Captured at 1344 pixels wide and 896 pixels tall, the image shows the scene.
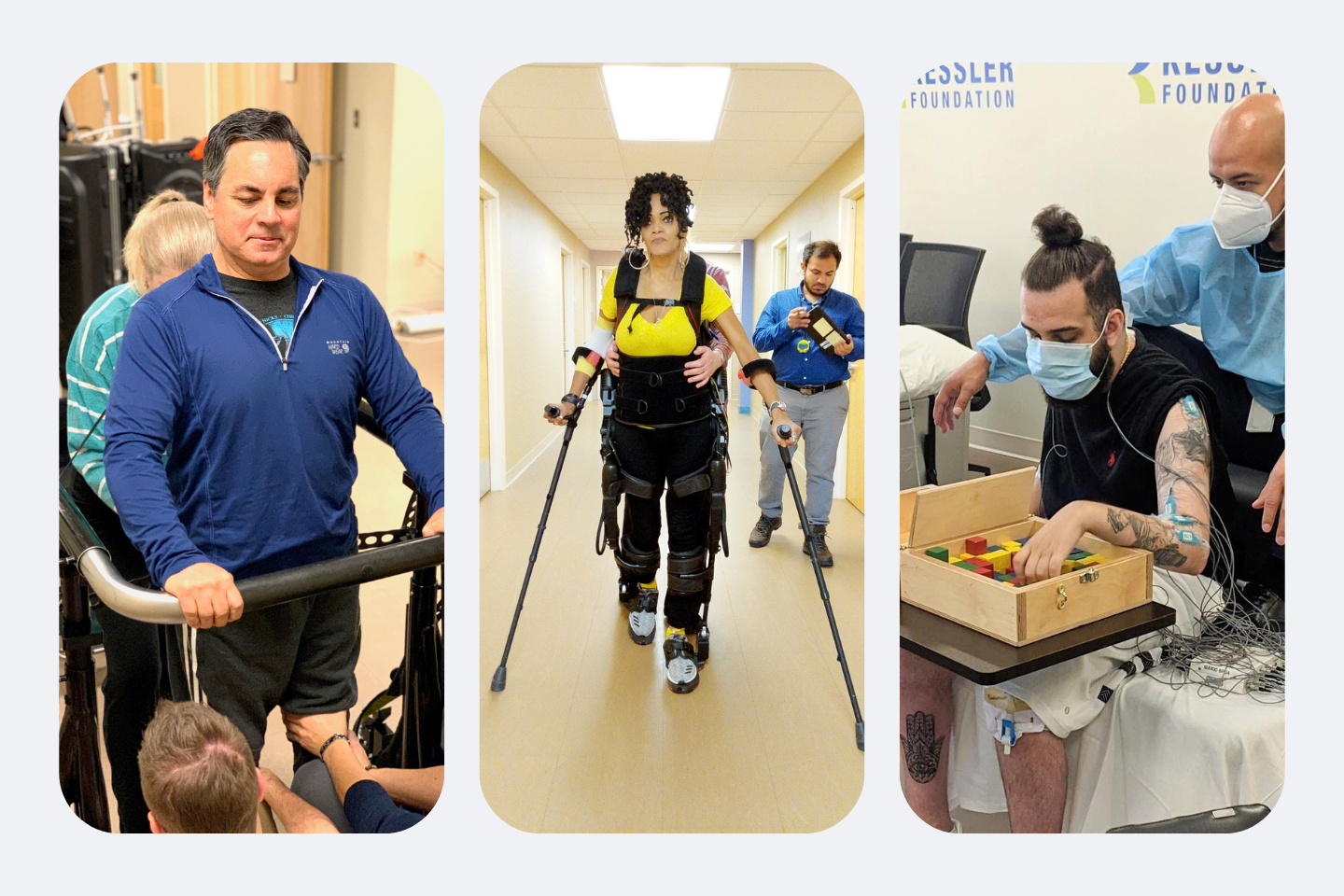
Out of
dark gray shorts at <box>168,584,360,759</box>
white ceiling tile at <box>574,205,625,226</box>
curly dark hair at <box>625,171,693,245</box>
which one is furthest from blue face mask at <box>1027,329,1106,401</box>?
dark gray shorts at <box>168,584,360,759</box>

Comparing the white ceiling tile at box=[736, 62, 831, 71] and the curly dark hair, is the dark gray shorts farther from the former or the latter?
the white ceiling tile at box=[736, 62, 831, 71]

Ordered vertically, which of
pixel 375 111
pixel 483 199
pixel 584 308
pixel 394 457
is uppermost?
pixel 375 111

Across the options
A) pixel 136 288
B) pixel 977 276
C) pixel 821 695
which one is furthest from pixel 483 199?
pixel 821 695

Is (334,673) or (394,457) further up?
(394,457)

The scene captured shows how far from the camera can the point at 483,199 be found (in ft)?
6.96

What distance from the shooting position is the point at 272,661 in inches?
81.8

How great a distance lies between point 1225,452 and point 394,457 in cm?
160

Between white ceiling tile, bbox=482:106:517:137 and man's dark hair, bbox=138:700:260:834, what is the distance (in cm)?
122

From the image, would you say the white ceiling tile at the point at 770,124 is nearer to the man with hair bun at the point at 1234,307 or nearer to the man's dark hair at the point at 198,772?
the man with hair bun at the point at 1234,307

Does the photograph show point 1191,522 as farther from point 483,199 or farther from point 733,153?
point 483,199

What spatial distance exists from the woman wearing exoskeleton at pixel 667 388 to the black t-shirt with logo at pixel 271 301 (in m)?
0.51

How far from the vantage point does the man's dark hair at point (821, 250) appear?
2105 mm

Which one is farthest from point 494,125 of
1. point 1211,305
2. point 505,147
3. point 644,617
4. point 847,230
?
point 1211,305

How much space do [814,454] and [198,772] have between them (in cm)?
134
